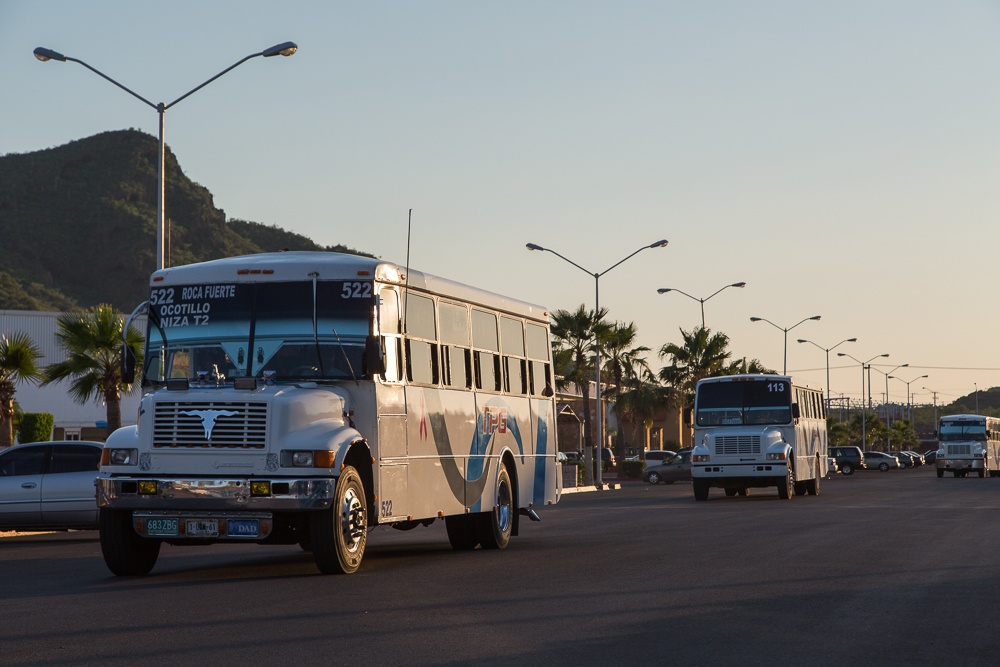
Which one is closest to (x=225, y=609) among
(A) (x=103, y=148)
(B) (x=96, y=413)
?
(B) (x=96, y=413)

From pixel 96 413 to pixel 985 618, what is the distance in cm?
5005

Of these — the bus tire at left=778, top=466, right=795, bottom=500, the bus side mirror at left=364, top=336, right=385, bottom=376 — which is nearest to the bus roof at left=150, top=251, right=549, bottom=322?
the bus side mirror at left=364, top=336, right=385, bottom=376

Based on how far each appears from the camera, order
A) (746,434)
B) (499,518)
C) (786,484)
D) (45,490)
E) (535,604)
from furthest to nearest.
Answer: (786,484), (746,434), (45,490), (499,518), (535,604)

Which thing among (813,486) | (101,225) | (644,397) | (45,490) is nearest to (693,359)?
(644,397)

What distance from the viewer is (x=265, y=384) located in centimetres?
1347

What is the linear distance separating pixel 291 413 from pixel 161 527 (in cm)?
167

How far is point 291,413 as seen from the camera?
12.9 metres

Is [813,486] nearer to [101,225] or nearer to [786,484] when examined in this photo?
[786,484]

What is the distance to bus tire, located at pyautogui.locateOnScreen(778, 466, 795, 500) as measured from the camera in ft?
115

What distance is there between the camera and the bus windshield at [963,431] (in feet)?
227

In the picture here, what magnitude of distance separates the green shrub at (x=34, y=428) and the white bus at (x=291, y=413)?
2585 cm

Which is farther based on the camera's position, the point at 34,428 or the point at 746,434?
the point at 34,428

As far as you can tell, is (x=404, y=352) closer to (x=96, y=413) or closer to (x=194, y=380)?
(x=194, y=380)

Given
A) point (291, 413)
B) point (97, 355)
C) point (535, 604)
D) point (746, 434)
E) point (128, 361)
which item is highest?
point (97, 355)
